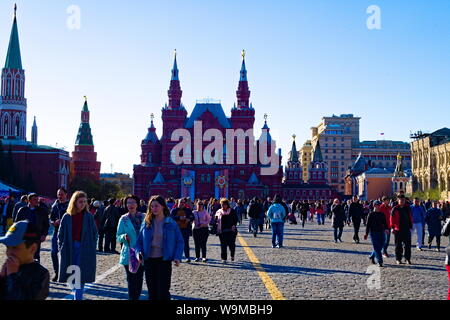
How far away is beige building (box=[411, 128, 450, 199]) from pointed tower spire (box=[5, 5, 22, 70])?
61730 mm

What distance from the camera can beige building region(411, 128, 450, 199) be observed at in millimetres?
71438

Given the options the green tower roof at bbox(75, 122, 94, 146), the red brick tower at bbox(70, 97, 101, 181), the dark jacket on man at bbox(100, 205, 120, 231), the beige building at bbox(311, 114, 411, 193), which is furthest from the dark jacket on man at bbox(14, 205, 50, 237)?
the beige building at bbox(311, 114, 411, 193)

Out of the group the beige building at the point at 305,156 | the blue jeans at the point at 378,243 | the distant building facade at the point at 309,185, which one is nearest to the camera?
the blue jeans at the point at 378,243

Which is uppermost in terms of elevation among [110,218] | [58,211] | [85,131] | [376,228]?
[85,131]

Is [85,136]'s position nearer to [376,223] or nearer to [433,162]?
[433,162]

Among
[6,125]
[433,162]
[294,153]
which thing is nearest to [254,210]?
[433,162]

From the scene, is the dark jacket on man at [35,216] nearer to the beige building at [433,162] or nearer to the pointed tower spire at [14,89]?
the beige building at [433,162]

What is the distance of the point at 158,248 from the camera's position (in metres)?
7.76

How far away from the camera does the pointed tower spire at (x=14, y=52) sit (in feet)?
285

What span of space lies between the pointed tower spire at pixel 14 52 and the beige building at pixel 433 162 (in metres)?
61.7

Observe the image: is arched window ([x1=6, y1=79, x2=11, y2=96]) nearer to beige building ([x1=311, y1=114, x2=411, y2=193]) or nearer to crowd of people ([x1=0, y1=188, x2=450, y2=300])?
crowd of people ([x1=0, y1=188, x2=450, y2=300])

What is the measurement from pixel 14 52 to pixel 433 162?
210 feet

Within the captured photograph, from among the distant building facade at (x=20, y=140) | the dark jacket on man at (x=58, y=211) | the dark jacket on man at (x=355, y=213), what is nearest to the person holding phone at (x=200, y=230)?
the dark jacket on man at (x=58, y=211)
